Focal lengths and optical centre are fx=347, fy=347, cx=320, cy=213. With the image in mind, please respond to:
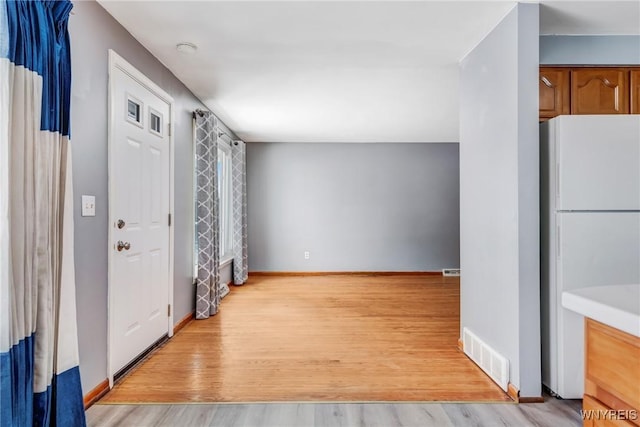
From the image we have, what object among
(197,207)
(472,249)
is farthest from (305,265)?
(472,249)

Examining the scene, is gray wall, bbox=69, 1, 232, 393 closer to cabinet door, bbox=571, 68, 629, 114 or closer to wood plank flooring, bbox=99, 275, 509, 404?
wood plank flooring, bbox=99, 275, 509, 404

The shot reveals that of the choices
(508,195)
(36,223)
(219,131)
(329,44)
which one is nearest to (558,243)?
(508,195)

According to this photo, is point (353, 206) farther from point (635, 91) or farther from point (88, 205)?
point (88, 205)

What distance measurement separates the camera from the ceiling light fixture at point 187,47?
255 centimetres

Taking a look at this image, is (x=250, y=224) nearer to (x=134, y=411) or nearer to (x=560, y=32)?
(x=134, y=411)

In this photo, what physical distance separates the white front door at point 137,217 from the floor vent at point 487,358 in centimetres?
245

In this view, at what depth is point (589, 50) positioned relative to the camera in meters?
2.46

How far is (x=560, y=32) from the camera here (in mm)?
2404

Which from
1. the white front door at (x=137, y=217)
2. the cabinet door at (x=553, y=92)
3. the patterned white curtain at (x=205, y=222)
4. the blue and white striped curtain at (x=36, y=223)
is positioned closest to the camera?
the blue and white striped curtain at (x=36, y=223)

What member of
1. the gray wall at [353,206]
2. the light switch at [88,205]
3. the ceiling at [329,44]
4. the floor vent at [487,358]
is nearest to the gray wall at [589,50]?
the ceiling at [329,44]

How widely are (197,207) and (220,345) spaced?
152 cm

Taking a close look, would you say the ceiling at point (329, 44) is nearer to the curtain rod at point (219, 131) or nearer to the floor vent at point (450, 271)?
the curtain rod at point (219, 131)

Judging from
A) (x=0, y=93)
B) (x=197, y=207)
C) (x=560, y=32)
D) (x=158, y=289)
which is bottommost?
(x=158, y=289)

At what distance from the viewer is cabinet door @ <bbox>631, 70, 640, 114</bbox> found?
8.00 feet
